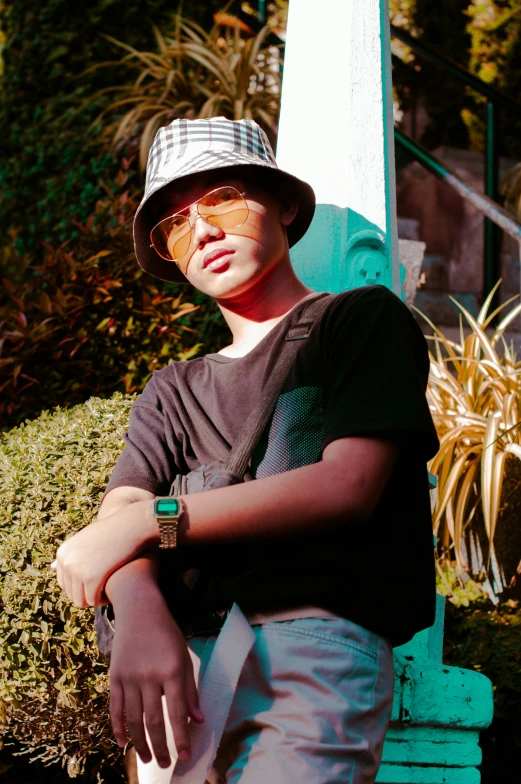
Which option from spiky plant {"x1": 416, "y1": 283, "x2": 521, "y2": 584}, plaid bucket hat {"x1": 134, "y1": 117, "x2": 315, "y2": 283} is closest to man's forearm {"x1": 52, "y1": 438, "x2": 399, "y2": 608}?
plaid bucket hat {"x1": 134, "y1": 117, "x2": 315, "y2": 283}

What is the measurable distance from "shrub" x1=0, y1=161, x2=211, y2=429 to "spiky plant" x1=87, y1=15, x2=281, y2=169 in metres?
1.31

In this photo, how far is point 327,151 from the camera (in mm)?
2385

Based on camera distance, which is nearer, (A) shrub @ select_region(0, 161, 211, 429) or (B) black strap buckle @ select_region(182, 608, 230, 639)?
(B) black strap buckle @ select_region(182, 608, 230, 639)

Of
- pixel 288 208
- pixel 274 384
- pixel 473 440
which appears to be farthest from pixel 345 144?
pixel 473 440

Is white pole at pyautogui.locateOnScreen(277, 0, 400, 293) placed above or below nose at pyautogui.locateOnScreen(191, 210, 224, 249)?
above

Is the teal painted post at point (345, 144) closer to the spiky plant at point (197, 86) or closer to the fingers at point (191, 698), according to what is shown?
the fingers at point (191, 698)

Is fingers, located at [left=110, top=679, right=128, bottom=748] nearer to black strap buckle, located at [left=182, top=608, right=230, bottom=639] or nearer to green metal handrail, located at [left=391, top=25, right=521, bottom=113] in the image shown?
black strap buckle, located at [left=182, top=608, right=230, bottom=639]

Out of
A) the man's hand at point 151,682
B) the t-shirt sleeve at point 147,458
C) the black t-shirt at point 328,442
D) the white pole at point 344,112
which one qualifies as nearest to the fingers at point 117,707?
the man's hand at point 151,682

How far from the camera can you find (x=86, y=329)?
3.92m

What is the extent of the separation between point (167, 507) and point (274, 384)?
0.34 m

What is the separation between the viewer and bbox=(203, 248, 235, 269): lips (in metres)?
1.70

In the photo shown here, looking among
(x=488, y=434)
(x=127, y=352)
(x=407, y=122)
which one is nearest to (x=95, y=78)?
(x=127, y=352)

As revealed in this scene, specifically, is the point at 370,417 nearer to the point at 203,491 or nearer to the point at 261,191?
the point at 203,491

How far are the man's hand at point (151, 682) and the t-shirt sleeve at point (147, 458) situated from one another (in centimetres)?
31
